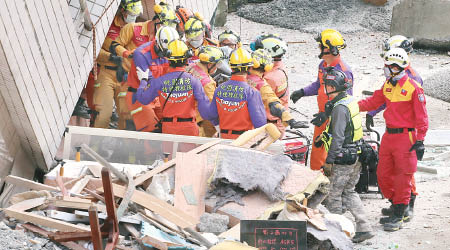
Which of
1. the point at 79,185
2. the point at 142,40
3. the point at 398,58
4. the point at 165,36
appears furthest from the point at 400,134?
the point at 142,40

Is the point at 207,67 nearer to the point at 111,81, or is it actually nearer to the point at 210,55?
the point at 210,55

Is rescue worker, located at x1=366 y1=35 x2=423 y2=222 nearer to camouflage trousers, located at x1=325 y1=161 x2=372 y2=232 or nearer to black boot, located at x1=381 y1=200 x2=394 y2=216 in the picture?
black boot, located at x1=381 y1=200 x2=394 y2=216

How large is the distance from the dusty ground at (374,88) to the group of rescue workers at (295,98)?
0.78 ft

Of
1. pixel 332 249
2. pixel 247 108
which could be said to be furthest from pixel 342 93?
pixel 332 249

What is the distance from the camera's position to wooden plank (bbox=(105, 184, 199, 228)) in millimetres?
7020

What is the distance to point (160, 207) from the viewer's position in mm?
7105

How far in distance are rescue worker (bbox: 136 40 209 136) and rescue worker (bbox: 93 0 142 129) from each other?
1.75 meters

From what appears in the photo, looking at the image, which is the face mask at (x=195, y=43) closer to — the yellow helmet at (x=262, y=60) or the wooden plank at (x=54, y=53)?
the yellow helmet at (x=262, y=60)

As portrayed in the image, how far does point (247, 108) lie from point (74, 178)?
2.37 metres

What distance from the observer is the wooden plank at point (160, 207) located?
7.02m

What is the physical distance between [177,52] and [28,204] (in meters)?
3.10

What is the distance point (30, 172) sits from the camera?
8453 mm

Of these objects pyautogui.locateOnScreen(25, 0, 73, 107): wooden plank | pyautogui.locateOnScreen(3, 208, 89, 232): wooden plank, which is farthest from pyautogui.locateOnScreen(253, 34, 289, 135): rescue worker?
pyautogui.locateOnScreen(3, 208, 89, 232): wooden plank

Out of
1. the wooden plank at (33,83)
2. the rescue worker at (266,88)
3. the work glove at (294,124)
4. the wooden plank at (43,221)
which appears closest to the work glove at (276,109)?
the rescue worker at (266,88)
